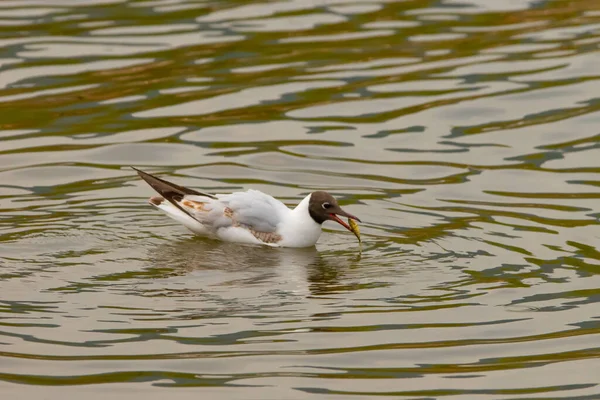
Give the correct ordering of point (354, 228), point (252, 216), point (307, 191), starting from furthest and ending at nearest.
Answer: point (307, 191) → point (252, 216) → point (354, 228)

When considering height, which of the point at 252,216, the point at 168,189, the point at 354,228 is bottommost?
the point at 354,228

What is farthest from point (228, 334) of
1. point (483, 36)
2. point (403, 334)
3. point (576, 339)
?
point (483, 36)

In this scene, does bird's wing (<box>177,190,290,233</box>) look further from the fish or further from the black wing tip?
the fish

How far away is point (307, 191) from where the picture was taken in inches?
599

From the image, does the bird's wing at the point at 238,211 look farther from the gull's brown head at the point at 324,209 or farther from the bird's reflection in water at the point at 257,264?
the gull's brown head at the point at 324,209

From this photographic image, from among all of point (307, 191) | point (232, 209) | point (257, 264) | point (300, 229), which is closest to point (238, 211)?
point (232, 209)

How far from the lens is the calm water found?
392 inches

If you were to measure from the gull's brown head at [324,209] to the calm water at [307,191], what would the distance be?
31 cm

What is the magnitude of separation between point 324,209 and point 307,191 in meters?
1.71

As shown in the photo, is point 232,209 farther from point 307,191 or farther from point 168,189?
point 307,191

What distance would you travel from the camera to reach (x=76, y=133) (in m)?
17.3

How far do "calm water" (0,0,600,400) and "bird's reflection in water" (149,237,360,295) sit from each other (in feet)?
0.14

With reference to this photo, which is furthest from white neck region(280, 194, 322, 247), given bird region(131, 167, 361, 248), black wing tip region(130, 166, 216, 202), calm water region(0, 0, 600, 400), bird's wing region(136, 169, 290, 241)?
black wing tip region(130, 166, 216, 202)

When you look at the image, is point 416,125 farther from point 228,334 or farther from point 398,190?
point 228,334
